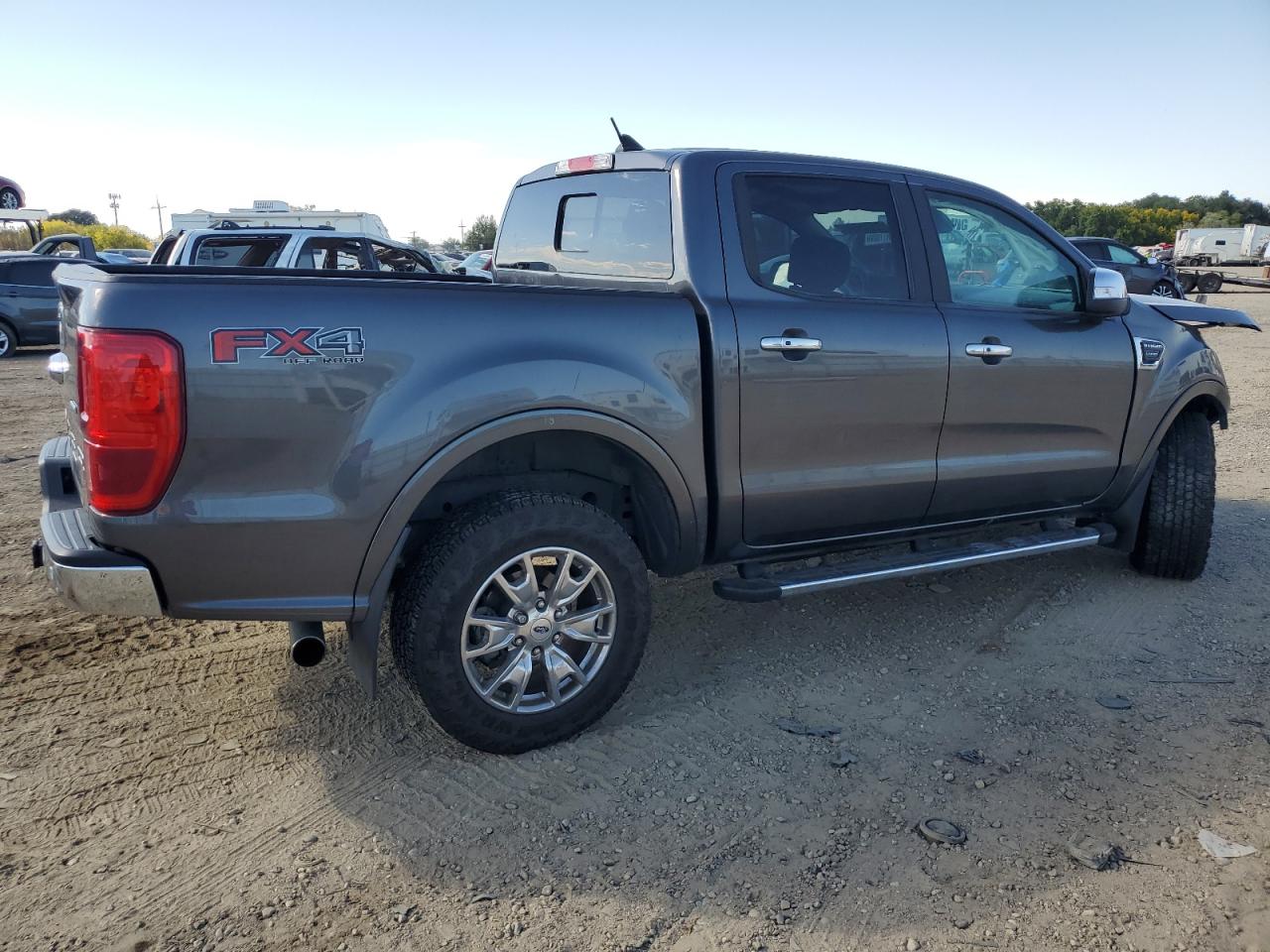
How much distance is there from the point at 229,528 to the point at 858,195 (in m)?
2.72

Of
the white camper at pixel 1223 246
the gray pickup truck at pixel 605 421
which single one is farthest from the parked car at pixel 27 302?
the white camper at pixel 1223 246

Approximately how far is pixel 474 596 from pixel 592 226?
1884 millimetres

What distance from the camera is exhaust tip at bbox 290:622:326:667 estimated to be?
281 cm

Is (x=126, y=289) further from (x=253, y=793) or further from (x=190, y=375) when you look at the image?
(x=253, y=793)

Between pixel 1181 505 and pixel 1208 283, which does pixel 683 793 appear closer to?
pixel 1181 505

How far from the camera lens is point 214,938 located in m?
2.32

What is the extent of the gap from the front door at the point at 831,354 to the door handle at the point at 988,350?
0.13 m

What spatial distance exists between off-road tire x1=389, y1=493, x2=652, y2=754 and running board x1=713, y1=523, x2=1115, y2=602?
0.45 meters

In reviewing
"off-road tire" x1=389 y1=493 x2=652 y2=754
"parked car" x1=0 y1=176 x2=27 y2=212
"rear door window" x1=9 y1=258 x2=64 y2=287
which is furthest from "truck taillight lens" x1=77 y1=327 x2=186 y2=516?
"parked car" x1=0 y1=176 x2=27 y2=212

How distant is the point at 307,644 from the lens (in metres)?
2.85

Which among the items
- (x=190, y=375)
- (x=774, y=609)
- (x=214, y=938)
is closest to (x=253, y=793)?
(x=214, y=938)

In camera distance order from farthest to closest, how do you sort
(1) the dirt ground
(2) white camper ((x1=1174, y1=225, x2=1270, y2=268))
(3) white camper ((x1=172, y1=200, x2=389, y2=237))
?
1. (2) white camper ((x1=1174, y1=225, x2=1270, y2=268))
2. (3) white camper ((x1=172, y1=200, x2=389, y2=237))
3. (1) the dirt ground

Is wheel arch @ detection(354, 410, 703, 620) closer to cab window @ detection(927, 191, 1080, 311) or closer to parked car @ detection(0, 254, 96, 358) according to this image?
cab window @ detection(927, 191, 1080, 311)

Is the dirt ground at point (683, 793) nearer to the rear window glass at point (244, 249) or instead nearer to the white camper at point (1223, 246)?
the rear window glass at point (244, 249)
